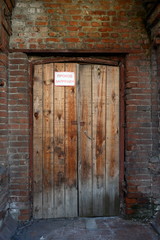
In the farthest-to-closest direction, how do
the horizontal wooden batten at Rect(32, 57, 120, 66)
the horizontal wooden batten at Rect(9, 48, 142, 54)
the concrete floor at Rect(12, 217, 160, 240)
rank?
the horizontal wooden batten at Rect(32, 57, 120, 66)
the horizontal wooden batten at Rect(9, 48, 142, 54)
the concrete floor at Rect(12, 217, 160, 240)

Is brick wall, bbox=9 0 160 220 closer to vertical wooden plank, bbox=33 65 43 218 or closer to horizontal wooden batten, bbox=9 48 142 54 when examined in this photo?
horizontal wooden batten, bbox=9 48 142 54

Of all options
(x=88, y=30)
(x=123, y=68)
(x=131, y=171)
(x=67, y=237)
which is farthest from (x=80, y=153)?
(x=88, y=30)

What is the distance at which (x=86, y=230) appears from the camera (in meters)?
2.70

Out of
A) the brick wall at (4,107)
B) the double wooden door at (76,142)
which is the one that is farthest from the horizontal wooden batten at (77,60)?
the brick wall at (4,107)

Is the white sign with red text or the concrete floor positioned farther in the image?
the white sign with red text

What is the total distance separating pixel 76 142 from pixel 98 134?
1.22 ft

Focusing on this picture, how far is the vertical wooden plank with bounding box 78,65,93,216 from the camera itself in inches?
120

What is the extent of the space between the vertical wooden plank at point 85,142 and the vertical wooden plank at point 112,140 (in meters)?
0.29

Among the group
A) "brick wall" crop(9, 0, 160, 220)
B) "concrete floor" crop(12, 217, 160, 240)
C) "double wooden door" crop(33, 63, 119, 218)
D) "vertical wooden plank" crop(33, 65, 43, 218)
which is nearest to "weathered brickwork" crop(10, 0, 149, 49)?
"brick wall" crop(9, 0, 160, 220)

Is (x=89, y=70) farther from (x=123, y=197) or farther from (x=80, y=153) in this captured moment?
(x=123, y=197)

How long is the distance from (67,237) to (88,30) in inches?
116

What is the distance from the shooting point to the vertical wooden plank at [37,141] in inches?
118

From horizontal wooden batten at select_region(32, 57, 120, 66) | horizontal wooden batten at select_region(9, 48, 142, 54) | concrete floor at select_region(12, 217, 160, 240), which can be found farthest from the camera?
horizontal wooden batten at select_region(32, 57, 120, 66)

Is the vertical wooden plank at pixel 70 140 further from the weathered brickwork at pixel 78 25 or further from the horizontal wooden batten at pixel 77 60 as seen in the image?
the weathered brickwork at pixel 78 25
